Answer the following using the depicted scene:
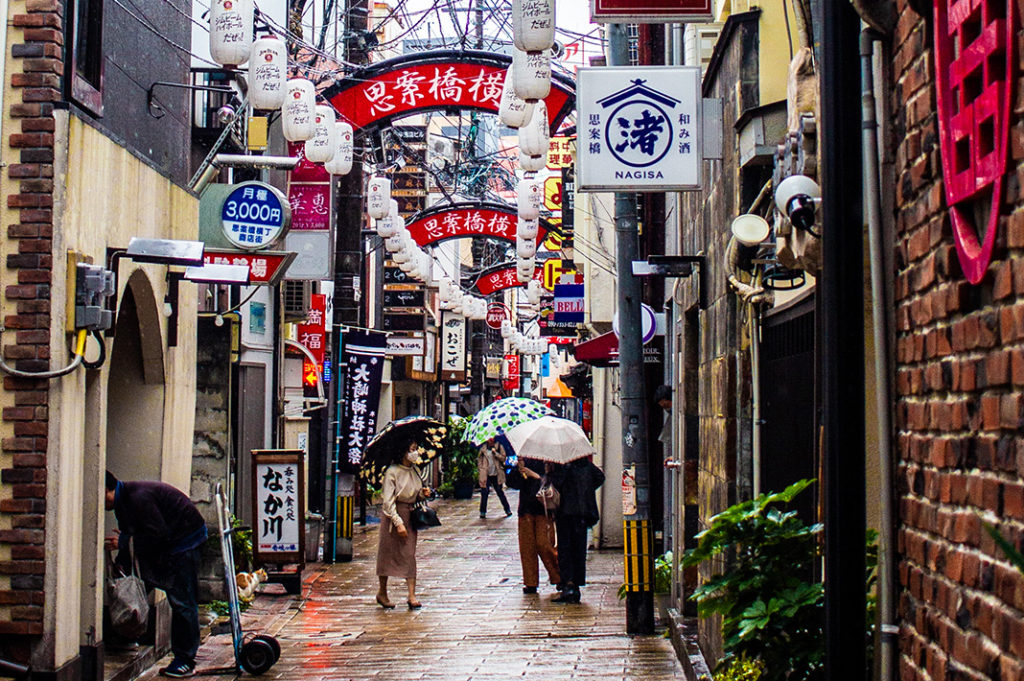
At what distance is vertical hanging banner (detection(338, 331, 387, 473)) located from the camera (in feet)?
77.0

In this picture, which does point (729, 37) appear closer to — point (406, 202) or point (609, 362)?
point (609, 362)

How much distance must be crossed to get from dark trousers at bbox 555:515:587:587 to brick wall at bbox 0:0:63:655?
854 centimetres

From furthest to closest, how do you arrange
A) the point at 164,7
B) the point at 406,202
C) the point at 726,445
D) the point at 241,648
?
1. the point at 406,202
2. the point at 164,7
3. the point at 241,648
4. the point at 726,445

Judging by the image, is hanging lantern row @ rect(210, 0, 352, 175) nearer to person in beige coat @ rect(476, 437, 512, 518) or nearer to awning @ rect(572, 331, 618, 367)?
awning @ rect(572, 331, 618, 367)

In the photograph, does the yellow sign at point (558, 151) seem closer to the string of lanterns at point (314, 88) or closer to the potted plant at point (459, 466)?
the potted plant at point (459, 466)

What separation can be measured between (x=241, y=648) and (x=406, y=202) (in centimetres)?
2737

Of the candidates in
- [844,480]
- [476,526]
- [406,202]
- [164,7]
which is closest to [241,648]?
[164,7]

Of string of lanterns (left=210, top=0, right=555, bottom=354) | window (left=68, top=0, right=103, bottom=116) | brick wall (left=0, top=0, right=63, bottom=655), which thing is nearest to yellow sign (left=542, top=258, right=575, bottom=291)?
string of lanterns (left=210, top=0, right=555, bottom=354)

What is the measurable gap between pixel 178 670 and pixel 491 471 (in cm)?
2212

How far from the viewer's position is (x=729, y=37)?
989cm

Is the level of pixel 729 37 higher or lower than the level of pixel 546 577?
higher

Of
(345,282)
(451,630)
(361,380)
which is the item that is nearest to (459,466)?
(361,380)

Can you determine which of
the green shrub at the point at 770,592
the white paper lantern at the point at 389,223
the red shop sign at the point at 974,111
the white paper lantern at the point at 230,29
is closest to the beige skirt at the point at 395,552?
the white paper lantern at the point at 230,29

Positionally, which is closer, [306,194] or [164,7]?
[164,7]
